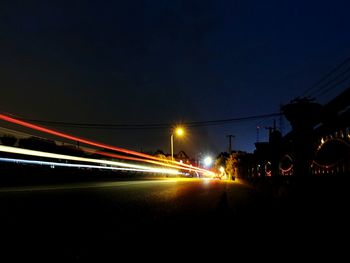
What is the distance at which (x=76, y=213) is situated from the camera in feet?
17.8

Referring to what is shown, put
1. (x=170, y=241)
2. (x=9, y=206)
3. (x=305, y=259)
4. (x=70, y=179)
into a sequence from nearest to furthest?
1. (x=305, y=259)
2. (x=170, y=241)
3. (x=9, y=206)
4. (x=70, y=179)

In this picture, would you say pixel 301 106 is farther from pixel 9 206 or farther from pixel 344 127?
pixel 9 206

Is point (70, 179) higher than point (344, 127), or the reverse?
point (344, 127)

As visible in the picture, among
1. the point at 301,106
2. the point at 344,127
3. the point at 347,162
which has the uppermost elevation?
the point at 301,106

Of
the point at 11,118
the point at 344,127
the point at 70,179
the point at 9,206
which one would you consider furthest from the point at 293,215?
the point at 70,179

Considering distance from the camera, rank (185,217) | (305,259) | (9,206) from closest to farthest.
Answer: (305,259)
(185,217)
(9,206)

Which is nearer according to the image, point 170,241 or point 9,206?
point 170,241

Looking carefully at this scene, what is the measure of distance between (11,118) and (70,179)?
6.82 meters

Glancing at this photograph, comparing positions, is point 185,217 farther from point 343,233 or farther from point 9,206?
point 9,206

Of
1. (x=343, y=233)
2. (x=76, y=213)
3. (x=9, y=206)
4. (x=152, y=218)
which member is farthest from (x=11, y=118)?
(x=343, y=233)

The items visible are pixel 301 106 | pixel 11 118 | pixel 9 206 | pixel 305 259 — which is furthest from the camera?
pixel 11 118

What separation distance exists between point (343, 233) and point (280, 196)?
447 cm

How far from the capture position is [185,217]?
5660 mm

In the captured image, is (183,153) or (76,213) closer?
(76,213)
